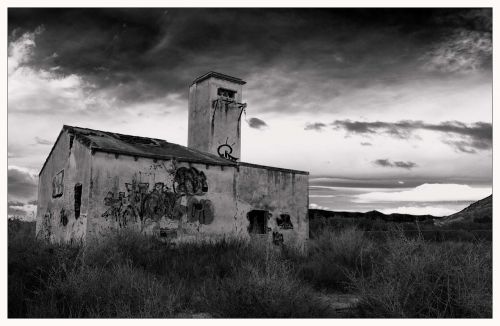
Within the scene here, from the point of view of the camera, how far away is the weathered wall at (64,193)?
11.9 metres

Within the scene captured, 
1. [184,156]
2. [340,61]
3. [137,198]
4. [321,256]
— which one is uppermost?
[340,61]

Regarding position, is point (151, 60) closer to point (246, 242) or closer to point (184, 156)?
point (184, 156)

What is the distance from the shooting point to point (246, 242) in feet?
45.2

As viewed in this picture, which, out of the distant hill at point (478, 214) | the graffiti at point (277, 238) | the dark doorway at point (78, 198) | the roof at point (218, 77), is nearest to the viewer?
the dark doorway at point (78, 198)

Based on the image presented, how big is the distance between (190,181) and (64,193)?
382 centimetres

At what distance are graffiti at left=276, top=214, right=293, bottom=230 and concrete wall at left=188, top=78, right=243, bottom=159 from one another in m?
4.53

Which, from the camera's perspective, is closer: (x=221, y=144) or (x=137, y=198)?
(x=137, y=198)

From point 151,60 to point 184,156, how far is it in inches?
208

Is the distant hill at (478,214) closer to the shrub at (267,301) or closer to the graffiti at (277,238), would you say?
the graffiti at (277,238)

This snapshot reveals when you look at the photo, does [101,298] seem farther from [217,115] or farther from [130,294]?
[217,115]

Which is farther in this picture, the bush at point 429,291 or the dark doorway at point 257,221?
the dark doorway at point 257,221

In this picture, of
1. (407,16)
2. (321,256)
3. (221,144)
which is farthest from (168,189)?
(407,16)

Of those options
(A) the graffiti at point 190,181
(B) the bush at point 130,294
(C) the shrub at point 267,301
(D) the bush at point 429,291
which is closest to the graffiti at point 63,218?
(A) the graffiti at point 190,181

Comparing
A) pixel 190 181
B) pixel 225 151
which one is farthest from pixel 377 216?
pixel 190 181
